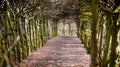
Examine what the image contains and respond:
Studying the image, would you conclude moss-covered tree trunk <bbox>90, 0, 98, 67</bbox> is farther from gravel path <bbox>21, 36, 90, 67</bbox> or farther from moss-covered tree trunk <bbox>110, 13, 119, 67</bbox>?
gravel path <bbox>21, 36, 90, 67</bbox>

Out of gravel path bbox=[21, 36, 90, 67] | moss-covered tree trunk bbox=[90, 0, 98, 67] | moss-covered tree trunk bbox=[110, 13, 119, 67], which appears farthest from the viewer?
gravel path bbox=[21, 36, 90, 67]

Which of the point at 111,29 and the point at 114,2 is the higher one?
the point at 114,2

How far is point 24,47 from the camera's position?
73.9ft

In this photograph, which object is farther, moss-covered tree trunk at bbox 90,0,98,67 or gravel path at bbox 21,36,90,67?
gravel path at bbox 21,36,90,67

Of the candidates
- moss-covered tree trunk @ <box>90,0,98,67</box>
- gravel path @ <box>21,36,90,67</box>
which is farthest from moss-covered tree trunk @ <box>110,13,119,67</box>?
gravel path @ <box>21,36,90,67</box>

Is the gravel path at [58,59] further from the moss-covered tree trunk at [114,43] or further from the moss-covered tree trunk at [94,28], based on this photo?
the moss-covered tree trunk at [94,28]

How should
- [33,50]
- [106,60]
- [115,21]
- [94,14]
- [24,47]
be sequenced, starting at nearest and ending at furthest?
[94,14] → [115,21] → [106,60] → [24,47] → [33,50]

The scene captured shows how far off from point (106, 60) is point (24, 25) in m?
10.9

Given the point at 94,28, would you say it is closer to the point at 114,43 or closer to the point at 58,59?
the point at 114,43

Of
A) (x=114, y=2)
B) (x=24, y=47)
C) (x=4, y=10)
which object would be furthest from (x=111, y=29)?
(x=24, y=47)

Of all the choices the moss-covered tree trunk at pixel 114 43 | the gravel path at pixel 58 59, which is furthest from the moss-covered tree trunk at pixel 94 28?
the gravel path at pixel 58 59

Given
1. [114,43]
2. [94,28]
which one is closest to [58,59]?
[114,43]

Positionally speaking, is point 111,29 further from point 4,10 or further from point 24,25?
point 24,25

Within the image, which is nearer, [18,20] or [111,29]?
[111,29]
